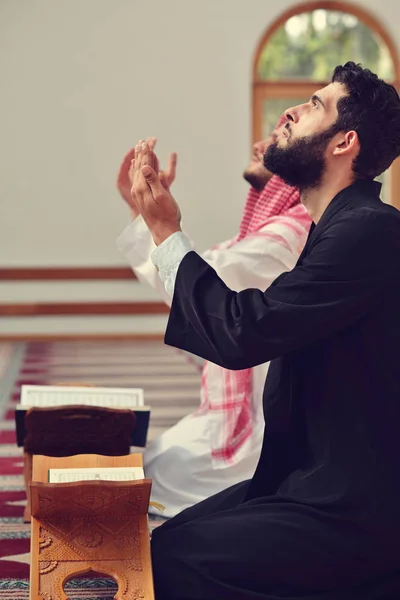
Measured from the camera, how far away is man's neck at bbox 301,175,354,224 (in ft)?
6.15

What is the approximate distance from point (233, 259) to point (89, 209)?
4970mm

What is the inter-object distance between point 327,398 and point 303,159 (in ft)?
1.59

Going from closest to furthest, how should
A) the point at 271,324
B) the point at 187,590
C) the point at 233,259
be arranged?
the point at 271,324, the point at 187,590, the point at 233,259

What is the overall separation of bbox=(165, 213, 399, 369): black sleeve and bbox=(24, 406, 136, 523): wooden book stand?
3.34 ft

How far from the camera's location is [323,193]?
1899 millimetres

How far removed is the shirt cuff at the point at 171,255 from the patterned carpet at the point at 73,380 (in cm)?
90

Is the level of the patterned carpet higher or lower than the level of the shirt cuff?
lower

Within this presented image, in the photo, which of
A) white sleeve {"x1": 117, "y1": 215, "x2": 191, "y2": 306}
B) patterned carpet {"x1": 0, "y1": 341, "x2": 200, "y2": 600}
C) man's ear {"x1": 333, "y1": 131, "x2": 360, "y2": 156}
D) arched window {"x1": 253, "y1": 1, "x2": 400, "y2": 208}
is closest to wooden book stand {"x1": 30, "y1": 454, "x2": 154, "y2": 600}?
patterned carpet {"x1": 0, "y1": 341, "x2": 200, "y2": 600}

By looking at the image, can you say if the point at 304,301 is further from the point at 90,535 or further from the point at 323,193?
the point at 90,535

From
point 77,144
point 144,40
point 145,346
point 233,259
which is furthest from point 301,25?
point 233,259

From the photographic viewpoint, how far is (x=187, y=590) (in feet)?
5.91

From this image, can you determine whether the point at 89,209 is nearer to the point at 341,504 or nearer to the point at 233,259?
the point at 233,259

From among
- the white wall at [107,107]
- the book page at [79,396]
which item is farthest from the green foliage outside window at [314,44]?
the book page at [79,396]

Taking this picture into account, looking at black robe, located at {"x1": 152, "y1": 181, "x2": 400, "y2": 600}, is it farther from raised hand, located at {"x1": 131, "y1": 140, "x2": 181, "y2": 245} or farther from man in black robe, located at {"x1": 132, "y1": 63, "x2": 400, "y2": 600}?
raised hand, located at {"x1": 131, "y1": 140, "x2": 181, "y2": 245}
